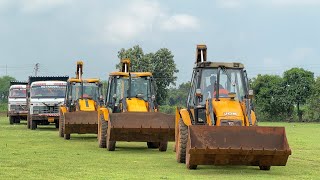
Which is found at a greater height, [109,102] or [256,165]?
[109,102]

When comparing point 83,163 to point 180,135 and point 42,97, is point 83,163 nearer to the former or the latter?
point 180,135

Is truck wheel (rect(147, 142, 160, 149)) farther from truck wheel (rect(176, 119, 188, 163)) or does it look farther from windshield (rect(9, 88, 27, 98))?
windshield (rect(9, 88, 27, 98))

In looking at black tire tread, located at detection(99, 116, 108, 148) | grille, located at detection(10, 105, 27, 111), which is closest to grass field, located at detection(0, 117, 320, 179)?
black tire tread, located at detection(99, 116, 108, 148)

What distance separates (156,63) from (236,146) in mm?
64417

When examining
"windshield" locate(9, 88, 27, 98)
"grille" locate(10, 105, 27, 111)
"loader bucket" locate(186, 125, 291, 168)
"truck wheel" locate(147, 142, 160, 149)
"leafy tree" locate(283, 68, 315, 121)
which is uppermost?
"leafy tree" locate(283, 68, 315, 121)

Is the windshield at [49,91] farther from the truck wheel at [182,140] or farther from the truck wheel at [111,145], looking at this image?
the truck wheel at [182,140]

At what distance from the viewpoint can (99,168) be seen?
675 inches

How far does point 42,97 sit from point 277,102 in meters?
48.4

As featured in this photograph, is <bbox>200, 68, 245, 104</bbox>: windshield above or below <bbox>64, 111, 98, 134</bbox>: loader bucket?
above

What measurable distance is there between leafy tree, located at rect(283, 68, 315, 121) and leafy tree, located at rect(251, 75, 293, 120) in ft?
2.39

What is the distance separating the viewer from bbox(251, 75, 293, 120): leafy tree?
84.0m

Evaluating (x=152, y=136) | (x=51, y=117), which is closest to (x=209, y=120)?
(x=152, y=136)

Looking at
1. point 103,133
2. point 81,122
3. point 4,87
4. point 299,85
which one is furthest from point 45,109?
point 4,87

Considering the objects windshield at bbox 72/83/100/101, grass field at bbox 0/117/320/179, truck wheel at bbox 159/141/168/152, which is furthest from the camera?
windshield at bbox 72/83/100/101
